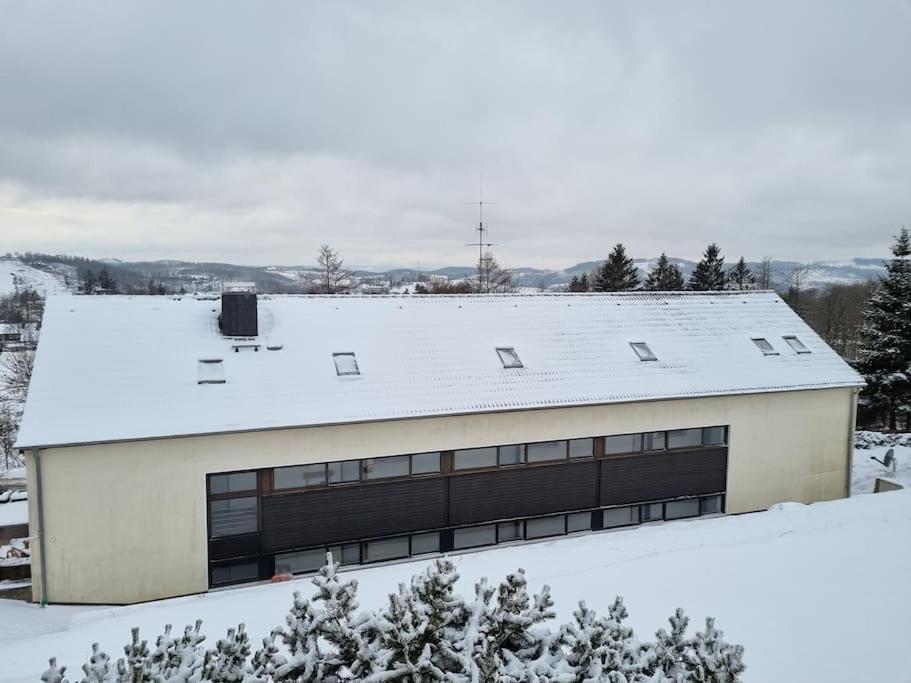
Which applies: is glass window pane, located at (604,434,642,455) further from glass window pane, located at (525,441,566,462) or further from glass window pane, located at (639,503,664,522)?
glass window pane, located at (639,503,664,522)

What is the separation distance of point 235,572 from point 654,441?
347 inches

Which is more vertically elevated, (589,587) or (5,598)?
(589,587)

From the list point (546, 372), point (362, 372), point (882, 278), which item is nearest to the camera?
point (362, 372)

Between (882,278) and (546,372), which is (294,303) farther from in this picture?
(882,278)

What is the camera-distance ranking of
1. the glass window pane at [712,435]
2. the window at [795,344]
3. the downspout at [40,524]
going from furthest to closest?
the window at [795,344], the glass window pane at [712,435], the downspout at [40,524]

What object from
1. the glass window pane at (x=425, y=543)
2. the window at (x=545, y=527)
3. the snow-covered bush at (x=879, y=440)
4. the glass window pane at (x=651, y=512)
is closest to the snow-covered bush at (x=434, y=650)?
the glass window pane at (x=425, y=543)

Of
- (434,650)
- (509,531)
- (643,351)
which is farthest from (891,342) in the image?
(434,650)

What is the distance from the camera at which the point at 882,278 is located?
2514cm

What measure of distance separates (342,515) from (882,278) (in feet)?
79.8

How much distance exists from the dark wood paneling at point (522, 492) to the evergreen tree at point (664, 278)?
2989cm

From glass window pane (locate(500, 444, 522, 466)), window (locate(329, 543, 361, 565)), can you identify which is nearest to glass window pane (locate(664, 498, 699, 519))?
glass window pane (locate(500, 444, 522, 466))

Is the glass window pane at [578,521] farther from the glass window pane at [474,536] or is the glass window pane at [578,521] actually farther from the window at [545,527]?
the glass window pane at [474,536]

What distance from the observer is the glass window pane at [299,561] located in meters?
11.2

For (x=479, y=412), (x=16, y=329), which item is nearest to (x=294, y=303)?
(x=479, y=412)
